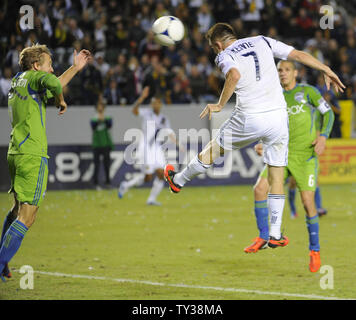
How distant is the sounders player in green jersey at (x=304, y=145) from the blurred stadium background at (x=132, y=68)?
845cm

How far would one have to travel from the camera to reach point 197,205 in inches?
601

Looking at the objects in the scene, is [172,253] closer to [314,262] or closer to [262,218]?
[262,218]

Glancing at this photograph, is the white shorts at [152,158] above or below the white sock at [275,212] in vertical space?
above

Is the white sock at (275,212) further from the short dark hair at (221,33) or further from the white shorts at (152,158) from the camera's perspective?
the white shorts at (152,158)

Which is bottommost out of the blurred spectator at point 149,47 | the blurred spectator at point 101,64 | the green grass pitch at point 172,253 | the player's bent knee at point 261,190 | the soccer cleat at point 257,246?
the green grass pitch at point 172,253

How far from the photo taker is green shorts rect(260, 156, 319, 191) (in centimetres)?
849

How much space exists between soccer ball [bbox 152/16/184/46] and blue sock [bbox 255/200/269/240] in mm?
2664

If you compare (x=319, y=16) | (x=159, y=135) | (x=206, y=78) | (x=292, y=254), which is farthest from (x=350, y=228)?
(x=319, y=16)

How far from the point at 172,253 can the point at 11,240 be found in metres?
3.30

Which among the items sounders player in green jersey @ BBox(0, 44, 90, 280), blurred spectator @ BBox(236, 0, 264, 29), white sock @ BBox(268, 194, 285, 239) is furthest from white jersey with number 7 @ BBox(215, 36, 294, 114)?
blurred spectator @ BBox(236, 0, 264, 29)

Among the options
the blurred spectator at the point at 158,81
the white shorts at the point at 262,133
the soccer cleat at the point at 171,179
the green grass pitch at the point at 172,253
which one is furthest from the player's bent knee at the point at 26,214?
the blurred spectator at the point at 158,81

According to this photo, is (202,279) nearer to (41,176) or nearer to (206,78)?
(41,176)

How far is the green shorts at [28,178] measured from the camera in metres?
6.90

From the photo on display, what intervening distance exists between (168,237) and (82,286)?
3679 millimetres
